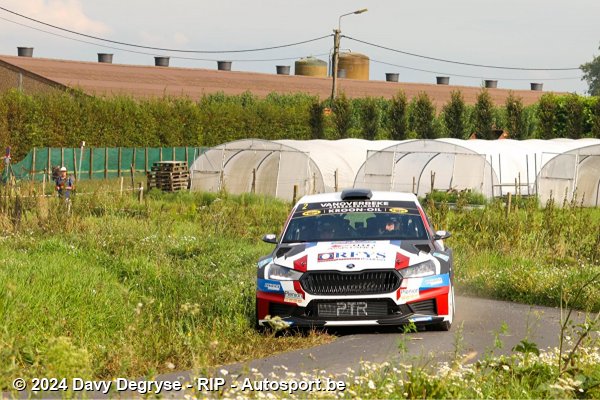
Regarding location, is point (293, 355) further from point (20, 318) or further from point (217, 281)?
point (217, 281)

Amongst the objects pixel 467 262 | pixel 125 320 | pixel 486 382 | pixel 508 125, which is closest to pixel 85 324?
pixel 125 320

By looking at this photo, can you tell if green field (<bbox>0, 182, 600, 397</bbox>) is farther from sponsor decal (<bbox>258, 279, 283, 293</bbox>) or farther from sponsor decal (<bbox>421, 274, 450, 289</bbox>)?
sponsor decal (<bbox>421, 274, 450, 289</bbox>)

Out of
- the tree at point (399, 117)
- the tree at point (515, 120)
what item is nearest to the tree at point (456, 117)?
the tree at point (515, 120)

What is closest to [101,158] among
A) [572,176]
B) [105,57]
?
[572,176]

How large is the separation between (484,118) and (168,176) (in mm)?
29790

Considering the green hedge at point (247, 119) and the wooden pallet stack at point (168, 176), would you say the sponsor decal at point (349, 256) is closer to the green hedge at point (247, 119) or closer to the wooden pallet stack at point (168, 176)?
the wooden pallet stack at point (168, 176)

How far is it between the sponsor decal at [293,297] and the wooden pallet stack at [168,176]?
34.5m

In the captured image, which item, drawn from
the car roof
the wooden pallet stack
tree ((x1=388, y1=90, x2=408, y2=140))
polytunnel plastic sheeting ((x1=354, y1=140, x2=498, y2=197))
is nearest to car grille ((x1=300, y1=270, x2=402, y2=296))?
the car roof

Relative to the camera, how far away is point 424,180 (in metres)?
43.5

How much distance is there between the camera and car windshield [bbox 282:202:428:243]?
1260cm

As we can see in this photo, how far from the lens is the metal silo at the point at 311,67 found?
A: 9581 cm

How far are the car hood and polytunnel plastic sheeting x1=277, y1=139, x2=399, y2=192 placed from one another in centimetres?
2984

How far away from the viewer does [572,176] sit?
40219mm

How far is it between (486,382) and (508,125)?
210ft
